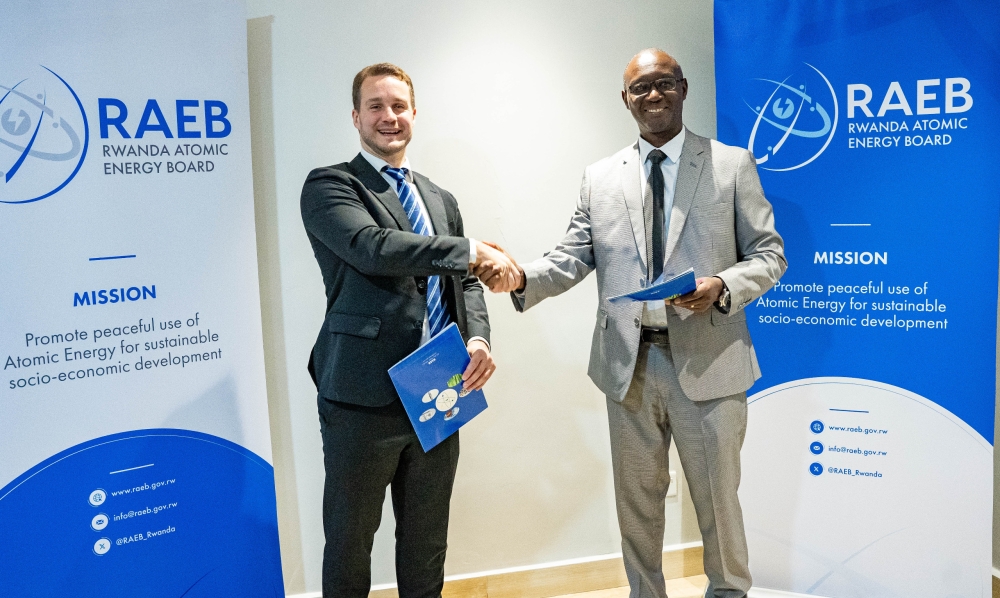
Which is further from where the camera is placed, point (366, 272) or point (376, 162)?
point (376, 162)

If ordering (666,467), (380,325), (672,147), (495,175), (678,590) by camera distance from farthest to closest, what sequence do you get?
(678,590)
(495,175)
(666,467)
(672,147)
(380,325)

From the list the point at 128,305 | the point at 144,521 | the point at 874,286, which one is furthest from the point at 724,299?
the point at 144,521

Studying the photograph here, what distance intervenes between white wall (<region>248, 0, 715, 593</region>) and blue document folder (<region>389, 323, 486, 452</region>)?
805mm

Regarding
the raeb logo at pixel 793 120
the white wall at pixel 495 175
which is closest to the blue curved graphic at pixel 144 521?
the white wall at pixel 495 175

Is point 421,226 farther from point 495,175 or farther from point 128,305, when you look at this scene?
point 128,305

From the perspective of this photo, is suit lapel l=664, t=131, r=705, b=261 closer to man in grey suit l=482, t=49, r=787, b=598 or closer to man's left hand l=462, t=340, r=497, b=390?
man in grey suit l=482, t=49, r=787, b=598

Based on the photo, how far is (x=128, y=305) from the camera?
7.72ft

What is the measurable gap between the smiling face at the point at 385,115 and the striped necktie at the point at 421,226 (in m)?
0.07

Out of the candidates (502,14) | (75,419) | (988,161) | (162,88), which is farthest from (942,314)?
(75,419)

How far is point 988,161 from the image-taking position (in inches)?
98.3

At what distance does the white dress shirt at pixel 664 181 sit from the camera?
2.35 meters

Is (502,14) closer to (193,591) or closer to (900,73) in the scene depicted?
(900,73)

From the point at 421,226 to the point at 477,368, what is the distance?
1.51ft

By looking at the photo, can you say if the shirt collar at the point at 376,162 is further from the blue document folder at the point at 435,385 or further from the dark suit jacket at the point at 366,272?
the blue document folder at the point at 435,385
